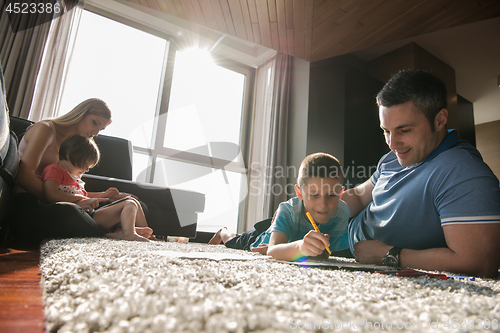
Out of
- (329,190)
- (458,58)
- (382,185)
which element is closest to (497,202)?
(382,185)

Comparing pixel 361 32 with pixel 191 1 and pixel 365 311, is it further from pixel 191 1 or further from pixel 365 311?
pixel 365 311

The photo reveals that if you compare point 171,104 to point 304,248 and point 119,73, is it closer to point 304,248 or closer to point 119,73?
point 119,73

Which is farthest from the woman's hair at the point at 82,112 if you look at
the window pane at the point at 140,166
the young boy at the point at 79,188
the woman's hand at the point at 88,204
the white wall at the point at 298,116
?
the white wall at the point at 298,116

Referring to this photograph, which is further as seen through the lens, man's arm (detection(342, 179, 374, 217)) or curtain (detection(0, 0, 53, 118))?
curtain (detection(0, 0, 53, 118))

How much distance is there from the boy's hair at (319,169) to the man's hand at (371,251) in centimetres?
32

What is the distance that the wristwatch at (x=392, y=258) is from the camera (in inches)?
32.4

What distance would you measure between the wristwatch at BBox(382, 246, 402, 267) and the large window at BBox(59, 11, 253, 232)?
3047mm

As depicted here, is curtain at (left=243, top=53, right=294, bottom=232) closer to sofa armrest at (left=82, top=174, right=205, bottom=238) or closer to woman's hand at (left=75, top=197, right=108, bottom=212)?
sofa armrest at (left=82, top=174, right=205, bottom=238)

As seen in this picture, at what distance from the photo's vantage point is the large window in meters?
3.36

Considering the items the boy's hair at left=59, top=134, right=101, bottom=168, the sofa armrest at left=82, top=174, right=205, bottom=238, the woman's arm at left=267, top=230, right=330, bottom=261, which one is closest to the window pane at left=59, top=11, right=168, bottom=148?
the sofa armrest at left=82, top=174, right=205, bottom=238

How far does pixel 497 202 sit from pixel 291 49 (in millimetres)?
2855

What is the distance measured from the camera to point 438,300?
34 cm

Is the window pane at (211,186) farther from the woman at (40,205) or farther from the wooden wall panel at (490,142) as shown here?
the wooden wall panel at (490,142)

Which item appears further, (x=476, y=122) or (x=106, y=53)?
(x=476, y=122)
